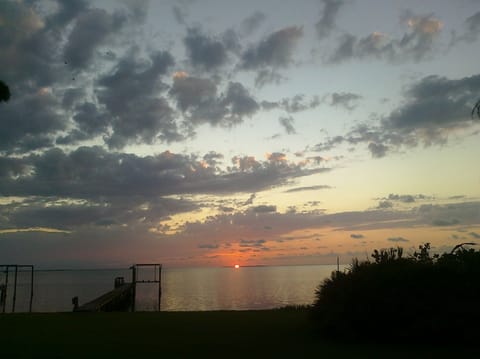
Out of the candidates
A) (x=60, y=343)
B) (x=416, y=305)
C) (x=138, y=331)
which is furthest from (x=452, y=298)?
(x=60, y=343)

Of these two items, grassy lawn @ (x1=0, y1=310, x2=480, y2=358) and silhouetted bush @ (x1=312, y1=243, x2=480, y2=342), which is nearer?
grassy lawn @ (x1=0, y1=310, x2=480, y2=358)

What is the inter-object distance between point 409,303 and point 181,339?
6.25m

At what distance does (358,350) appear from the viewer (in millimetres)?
11859

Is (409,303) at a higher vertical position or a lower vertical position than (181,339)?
higher

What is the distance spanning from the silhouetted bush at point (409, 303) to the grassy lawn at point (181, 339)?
0.50 metres

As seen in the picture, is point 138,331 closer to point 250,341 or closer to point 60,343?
point 60,343

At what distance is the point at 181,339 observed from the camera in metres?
13.2

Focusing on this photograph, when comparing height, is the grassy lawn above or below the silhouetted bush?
below

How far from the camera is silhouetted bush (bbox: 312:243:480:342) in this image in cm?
1232

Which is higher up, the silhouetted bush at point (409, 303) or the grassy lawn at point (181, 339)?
the silhouetted bush at point (409, 303)

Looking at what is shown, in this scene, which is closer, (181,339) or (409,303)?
(409,303)

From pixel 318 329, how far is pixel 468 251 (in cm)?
509

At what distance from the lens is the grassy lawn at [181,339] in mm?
11391

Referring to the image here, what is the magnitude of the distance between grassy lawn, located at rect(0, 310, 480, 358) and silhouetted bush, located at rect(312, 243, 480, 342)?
50 centimetres
